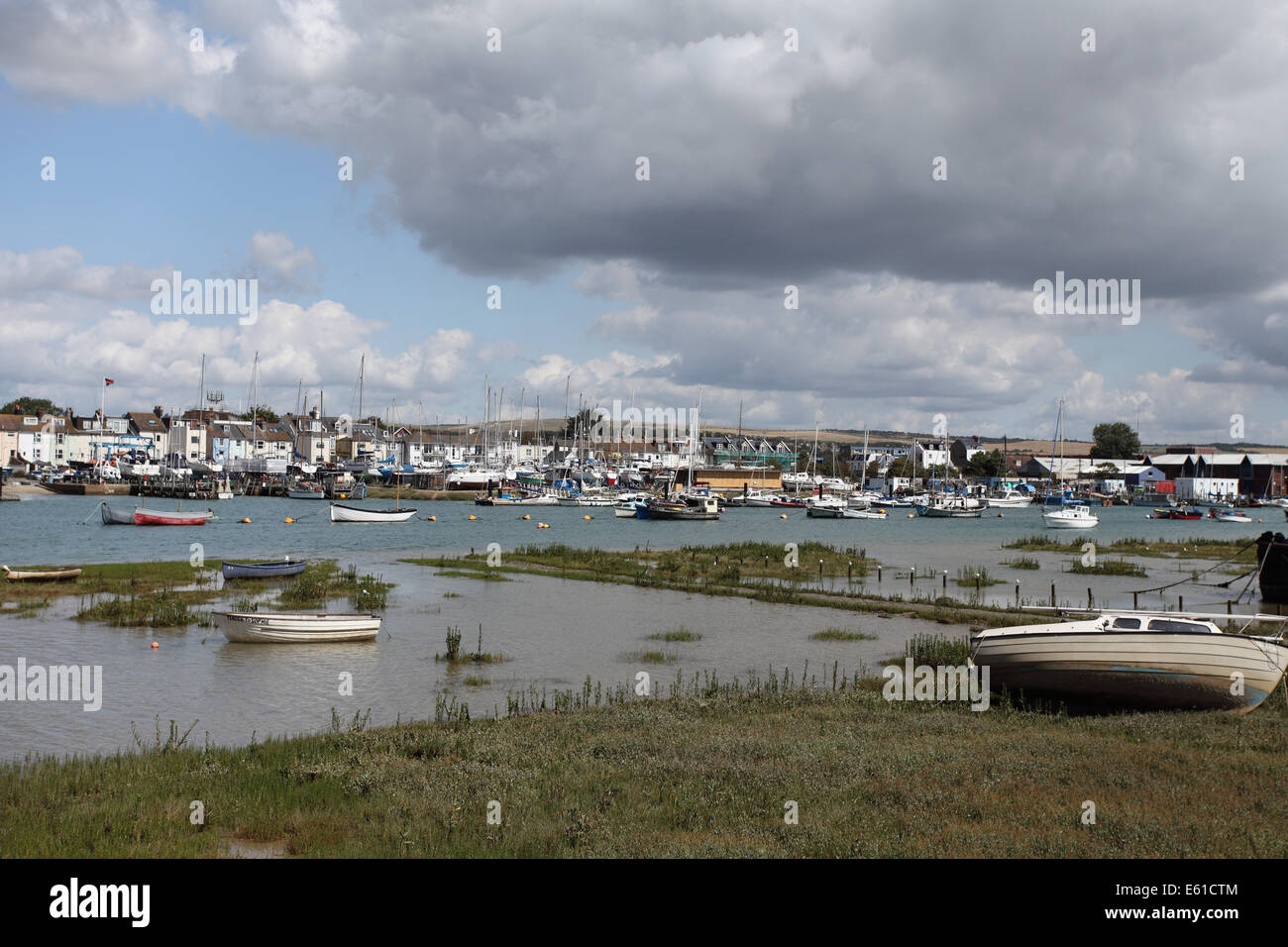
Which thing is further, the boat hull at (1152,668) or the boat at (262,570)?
the boat at (262,570)

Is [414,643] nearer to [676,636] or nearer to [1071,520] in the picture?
[676,636]

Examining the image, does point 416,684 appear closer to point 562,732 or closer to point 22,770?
point 562,732

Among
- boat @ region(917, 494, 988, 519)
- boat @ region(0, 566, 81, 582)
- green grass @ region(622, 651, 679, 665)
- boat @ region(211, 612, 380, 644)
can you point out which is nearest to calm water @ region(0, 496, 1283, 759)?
green grass @ region(622, 651, 679, 665)

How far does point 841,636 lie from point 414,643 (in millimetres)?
14749

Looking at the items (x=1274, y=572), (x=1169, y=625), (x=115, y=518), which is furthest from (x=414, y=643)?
(x=115, y=518)

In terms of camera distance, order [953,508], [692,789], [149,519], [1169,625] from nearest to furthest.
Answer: [692,789], [1169,625], [149,519], [953,508]

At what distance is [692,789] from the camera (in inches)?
568

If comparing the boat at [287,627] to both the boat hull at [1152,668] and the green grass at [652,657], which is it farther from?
the boat hull at [1152,668]

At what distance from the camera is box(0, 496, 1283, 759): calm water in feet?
73.7

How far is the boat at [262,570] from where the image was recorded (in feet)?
155

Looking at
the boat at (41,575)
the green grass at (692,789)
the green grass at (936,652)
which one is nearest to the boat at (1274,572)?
the green grass at (936,652)

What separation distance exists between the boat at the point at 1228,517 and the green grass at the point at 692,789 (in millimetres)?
148856
